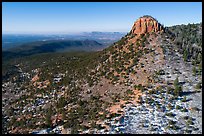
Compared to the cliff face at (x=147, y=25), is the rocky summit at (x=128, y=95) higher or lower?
lower

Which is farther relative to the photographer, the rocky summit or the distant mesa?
the distant mesa

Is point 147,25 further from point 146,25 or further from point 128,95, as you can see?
point 128,95

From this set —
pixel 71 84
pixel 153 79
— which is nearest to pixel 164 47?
pixel 153 79

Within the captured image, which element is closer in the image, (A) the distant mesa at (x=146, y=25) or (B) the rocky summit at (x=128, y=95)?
(B) the rocky summit at (x=128, y=95)

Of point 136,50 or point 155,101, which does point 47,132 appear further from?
point 136,50

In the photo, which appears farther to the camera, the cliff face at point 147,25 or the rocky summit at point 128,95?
the cliff face at point 147,25

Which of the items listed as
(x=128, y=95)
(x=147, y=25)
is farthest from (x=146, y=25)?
(x=128, y=95)

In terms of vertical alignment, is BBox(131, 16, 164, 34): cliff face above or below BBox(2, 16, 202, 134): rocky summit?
above
